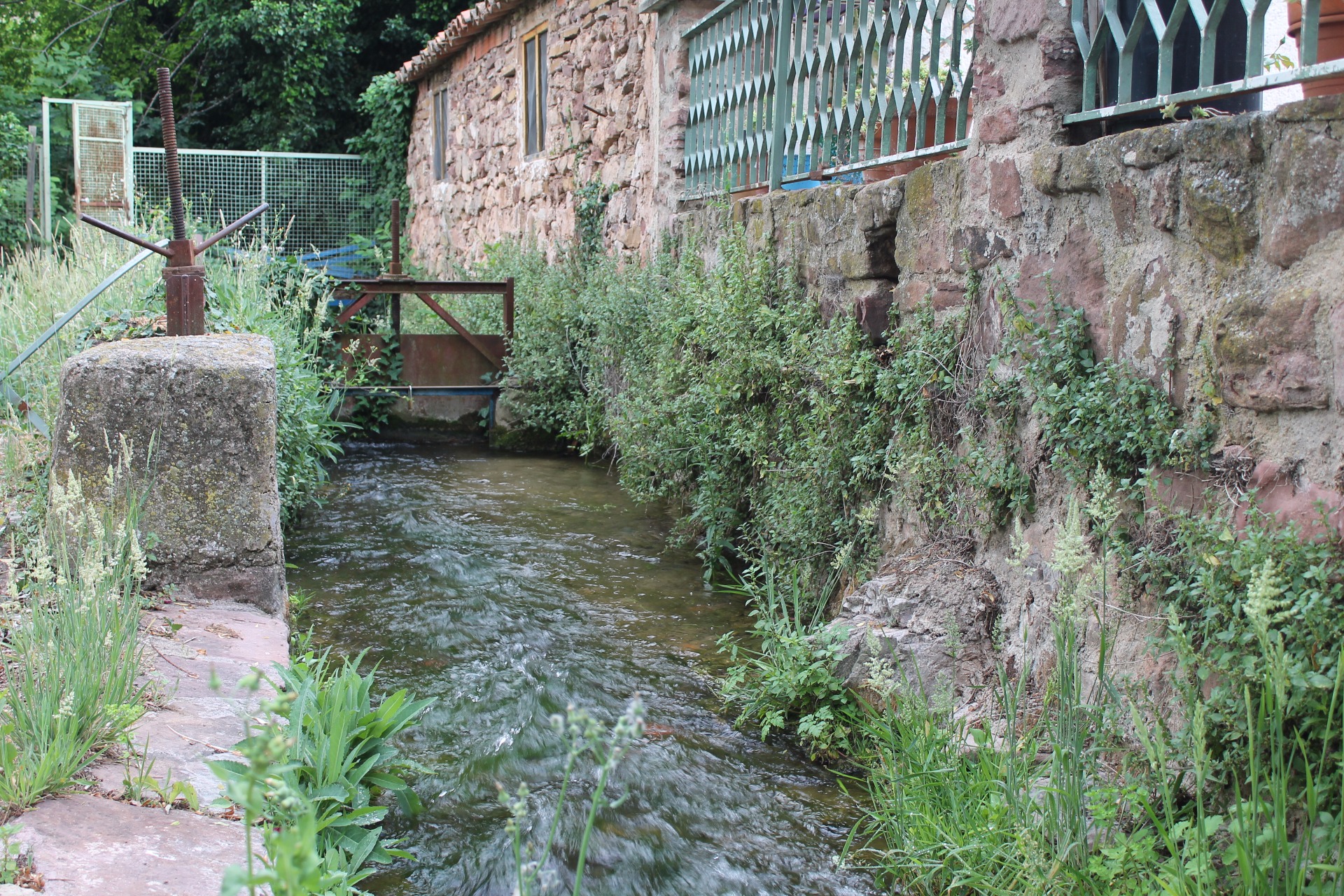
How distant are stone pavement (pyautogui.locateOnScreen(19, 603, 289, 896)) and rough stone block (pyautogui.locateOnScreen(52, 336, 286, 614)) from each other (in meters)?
0.44

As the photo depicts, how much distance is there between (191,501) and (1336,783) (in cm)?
311

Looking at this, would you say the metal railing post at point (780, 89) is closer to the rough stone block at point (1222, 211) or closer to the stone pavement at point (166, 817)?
the rough stone block at point (1222, 211)

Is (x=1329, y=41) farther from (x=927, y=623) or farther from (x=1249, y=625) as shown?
(x=927, y=623)

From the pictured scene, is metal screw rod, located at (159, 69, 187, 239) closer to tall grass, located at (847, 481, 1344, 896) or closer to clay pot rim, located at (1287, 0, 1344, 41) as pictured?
tall grass, located at (847, 481, 1344, 896)

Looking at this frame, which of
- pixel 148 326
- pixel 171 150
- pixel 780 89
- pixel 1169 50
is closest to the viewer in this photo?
pixel 1169 50

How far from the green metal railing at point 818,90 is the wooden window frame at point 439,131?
740cm

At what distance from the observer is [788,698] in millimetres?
3215

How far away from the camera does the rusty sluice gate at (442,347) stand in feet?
26.5

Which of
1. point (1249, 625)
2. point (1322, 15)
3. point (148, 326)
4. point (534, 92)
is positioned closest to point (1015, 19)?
point (1322, 15)

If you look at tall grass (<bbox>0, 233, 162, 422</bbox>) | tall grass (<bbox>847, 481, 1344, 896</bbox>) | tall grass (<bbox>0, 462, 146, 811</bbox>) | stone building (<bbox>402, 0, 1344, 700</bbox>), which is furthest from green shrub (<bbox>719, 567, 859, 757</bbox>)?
tall grass (<bbox>0, 233, 162, 422</bbox>)

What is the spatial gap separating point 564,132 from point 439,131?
5140 mm

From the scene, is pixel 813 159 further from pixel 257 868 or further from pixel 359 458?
pixel 359 458

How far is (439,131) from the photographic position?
13453 mm

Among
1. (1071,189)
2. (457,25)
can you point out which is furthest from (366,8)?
(1071,189)
